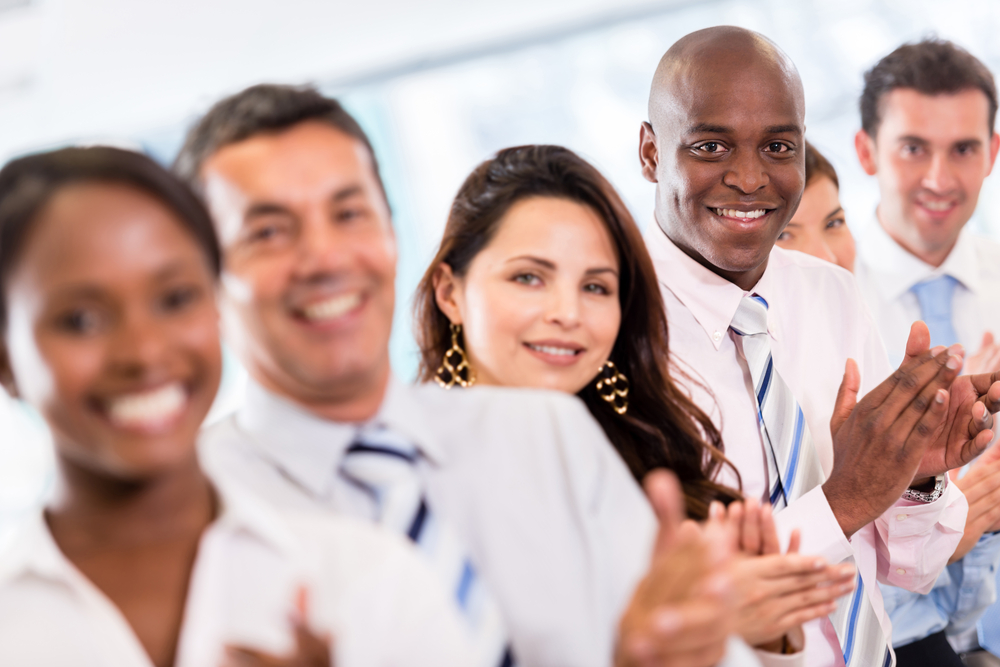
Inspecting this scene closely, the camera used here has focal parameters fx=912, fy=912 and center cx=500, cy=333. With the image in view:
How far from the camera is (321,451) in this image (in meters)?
1.06

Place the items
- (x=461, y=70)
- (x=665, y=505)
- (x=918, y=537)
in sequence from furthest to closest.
Result: (x=461, y=70)
(x=918, y=537)
(x=665, y=505)

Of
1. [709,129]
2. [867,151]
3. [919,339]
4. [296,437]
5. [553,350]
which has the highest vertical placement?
[867,151]

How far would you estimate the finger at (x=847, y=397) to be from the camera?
1.82m

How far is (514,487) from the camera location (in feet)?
3.77

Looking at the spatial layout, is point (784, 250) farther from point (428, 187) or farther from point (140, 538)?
point (428, 187)

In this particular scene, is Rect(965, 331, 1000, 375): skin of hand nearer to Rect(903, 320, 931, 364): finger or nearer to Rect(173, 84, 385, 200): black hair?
Rect(903, 320, 931, 364): finger

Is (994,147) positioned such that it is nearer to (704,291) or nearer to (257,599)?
(704,291)

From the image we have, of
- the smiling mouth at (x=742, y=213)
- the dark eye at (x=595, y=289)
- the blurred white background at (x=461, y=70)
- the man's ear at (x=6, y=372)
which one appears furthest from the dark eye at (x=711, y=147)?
the blurred white background at (x=461, y=70)

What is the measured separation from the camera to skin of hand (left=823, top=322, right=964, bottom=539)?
1689 millimetres

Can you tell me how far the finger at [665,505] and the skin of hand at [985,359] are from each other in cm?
175

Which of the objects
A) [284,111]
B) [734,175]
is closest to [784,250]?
[734,175]

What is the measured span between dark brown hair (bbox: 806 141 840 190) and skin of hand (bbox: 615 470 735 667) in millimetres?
1521

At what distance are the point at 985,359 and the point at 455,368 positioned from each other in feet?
5.37

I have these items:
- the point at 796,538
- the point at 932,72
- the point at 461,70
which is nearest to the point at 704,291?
the point at 796,538
